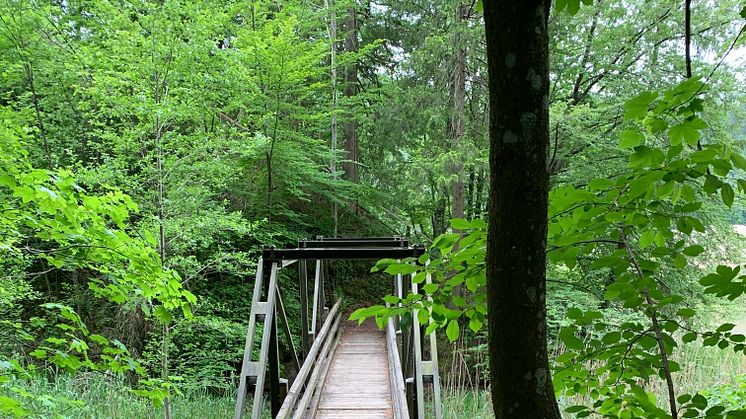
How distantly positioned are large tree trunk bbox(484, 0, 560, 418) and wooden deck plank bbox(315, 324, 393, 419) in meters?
3.68

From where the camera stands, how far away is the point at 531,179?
91cm

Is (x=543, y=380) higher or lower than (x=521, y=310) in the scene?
lower

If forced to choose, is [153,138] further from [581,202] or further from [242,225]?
[581,202]

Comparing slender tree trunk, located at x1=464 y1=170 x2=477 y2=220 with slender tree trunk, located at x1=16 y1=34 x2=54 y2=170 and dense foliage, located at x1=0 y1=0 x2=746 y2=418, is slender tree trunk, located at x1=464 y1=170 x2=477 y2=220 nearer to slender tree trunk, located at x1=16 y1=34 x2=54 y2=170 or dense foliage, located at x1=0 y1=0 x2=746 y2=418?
dense foliage, located at x1=0 y1=0 x2=746 y2=418

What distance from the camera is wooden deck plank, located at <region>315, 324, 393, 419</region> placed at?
4.49 m

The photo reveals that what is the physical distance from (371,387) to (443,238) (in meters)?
4.11

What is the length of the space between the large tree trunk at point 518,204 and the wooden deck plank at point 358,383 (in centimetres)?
368

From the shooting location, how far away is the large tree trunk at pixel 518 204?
895 millimetres

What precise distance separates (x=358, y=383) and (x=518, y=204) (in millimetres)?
4802

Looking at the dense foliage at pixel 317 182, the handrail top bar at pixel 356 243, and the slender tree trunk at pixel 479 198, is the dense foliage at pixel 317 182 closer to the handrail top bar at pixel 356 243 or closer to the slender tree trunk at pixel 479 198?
the slender tree trunk at pixel 479 198

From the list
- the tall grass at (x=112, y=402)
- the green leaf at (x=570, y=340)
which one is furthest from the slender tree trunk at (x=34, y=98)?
the green leaf at (x=570, y=340)

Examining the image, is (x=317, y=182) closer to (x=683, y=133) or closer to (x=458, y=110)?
(x=458, y=110)

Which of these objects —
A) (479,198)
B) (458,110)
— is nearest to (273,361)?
(458,110)

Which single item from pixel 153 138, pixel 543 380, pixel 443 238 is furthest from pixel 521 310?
pixel 153 138
